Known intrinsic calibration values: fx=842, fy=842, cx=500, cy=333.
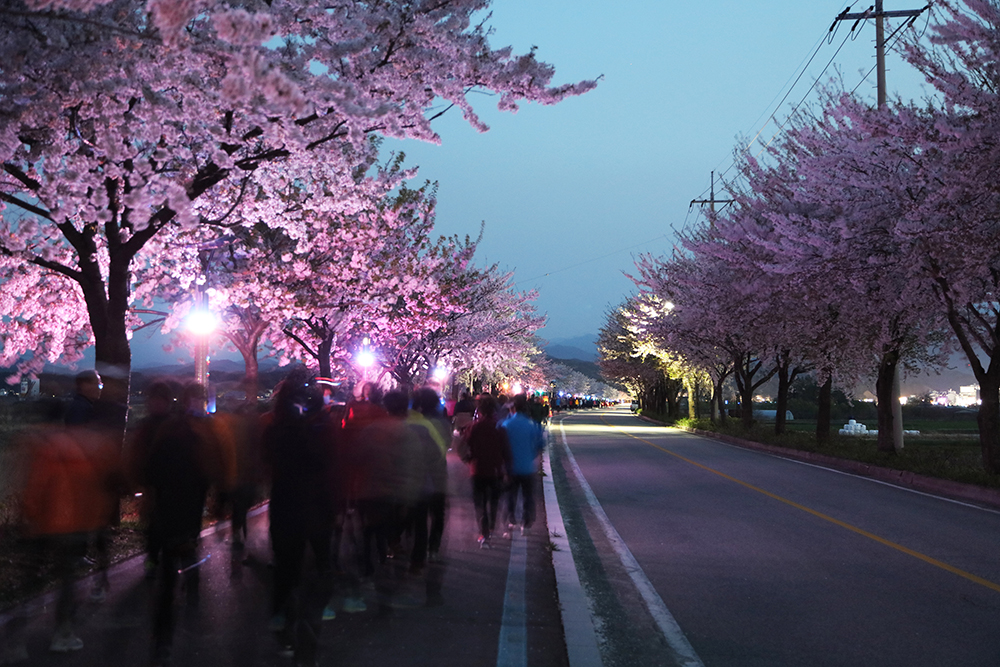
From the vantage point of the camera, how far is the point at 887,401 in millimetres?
24469

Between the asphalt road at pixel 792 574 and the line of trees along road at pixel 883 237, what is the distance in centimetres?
499

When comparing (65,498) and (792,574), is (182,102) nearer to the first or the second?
(65,498)

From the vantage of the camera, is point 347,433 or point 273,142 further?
point 273,142

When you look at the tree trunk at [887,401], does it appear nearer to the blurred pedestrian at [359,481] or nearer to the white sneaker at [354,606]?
the blurred pedestrian at [359,481]

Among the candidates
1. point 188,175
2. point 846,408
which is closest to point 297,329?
point 188,175

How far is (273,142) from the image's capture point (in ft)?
34.8

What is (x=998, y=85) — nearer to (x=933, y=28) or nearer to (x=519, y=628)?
(x=933, y=28)

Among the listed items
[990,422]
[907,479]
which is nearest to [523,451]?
[907,479]

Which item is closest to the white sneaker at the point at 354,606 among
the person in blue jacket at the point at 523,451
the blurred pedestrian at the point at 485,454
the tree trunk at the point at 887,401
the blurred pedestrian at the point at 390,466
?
the blurred pedestrian at the point at 390,466

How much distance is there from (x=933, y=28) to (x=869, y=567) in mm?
11460

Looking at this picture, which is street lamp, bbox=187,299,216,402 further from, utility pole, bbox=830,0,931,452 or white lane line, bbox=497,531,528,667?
utility pole, bbox=830,0,931,452

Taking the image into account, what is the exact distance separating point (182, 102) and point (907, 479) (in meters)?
16.2

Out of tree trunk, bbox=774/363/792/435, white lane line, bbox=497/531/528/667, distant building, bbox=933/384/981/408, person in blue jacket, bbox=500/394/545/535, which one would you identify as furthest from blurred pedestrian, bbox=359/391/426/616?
distant building, bbox=933/384/981/408

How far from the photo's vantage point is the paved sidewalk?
572cm
